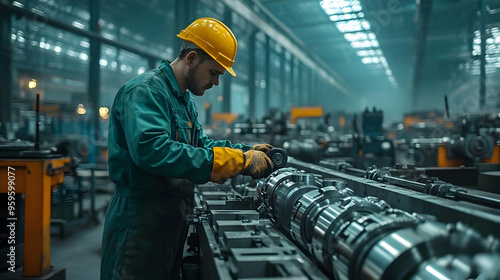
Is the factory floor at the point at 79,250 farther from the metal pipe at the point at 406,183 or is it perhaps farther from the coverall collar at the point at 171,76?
the metal pipe at the point at 406,183

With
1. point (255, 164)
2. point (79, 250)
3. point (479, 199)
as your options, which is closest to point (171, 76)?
point (255, 164)

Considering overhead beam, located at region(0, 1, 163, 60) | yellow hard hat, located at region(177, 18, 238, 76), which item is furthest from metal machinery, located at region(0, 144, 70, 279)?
overhead beam, located at region(0, 1, 163, 60)

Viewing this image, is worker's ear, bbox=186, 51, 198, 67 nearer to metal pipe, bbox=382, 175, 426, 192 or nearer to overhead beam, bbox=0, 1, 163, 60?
metal pipe, bbox=382, 175, 426, 192

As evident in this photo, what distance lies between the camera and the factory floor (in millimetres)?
3148

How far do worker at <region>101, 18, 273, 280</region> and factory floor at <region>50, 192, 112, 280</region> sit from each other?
1713 mm

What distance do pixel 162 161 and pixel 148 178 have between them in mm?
265

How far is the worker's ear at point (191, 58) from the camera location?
163 centimetres

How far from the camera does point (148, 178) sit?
1.52 m

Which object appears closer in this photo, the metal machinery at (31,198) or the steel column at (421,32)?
the metal machinery at (31,198)

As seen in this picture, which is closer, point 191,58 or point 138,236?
point 138,236

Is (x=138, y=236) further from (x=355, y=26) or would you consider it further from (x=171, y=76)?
(x=355, y=26)

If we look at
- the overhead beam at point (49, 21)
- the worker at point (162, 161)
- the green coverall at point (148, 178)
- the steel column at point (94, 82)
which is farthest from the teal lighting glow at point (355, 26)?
the green coverall at point (148, 178)

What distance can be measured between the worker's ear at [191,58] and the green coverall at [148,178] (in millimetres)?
92

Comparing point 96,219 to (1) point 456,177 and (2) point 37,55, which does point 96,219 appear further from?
(2) point 37,55
